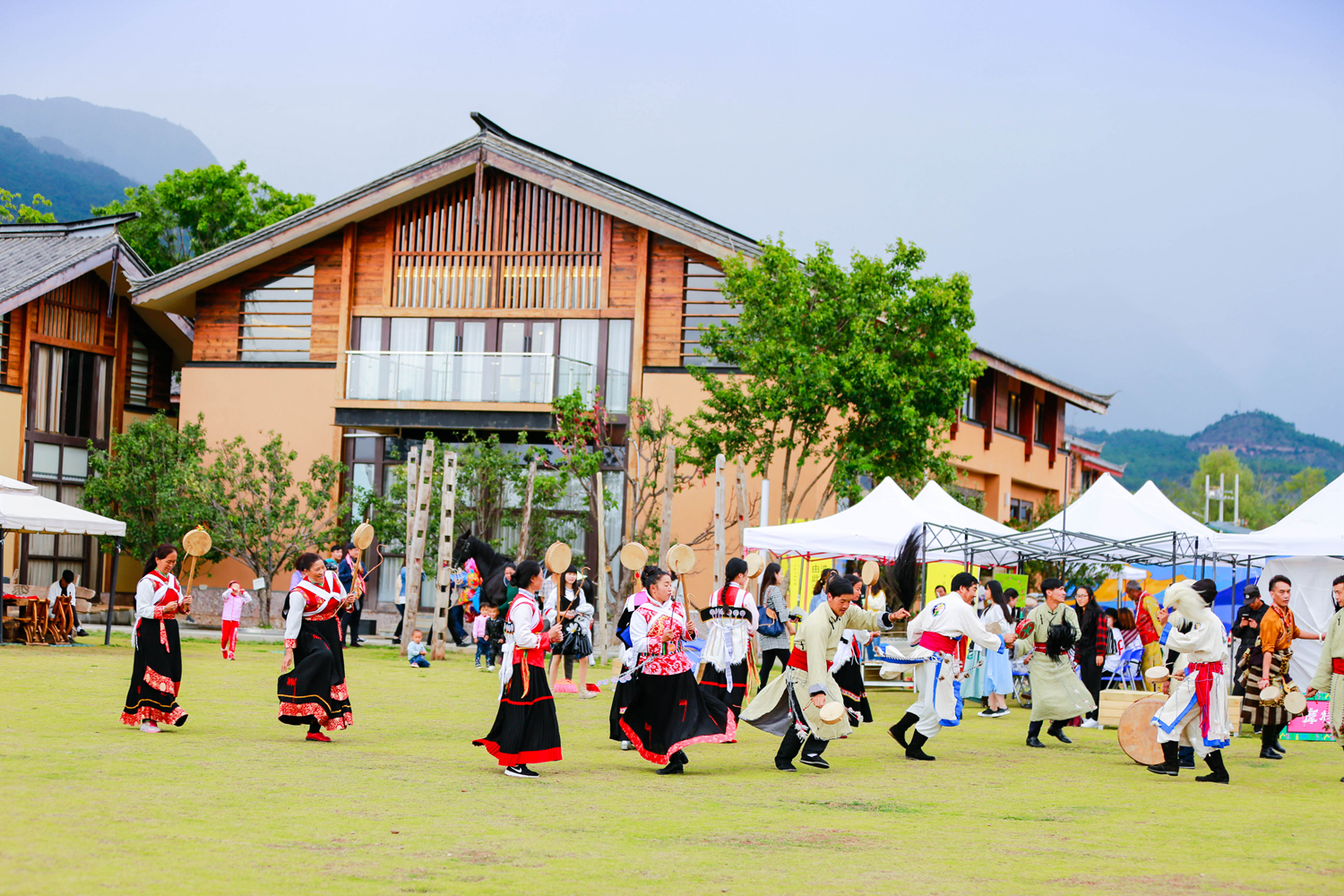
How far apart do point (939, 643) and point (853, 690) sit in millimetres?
1786

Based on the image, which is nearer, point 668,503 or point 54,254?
point 668,503

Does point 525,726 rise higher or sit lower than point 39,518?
lower

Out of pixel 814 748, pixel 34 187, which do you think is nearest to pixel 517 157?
pixel 814 748

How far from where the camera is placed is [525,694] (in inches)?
360

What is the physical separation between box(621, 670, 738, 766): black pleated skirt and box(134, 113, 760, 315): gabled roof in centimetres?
1671

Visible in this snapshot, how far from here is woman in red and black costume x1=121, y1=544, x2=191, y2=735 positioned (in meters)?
10.8

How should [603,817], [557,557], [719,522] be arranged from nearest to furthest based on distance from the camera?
1. [603,817]
2. [557,557]
3. [719,522]

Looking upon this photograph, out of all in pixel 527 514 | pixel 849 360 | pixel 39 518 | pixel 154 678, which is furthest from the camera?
pixel 527 514

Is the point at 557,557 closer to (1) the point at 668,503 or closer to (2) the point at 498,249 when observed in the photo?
(1) the point at 668,503

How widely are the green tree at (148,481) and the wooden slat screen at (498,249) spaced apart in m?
5.21

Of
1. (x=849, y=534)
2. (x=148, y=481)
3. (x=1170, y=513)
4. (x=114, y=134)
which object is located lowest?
(x=849, y=534)

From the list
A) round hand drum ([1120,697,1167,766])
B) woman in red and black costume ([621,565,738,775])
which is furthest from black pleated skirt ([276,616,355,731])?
round hand drum ([1120,697,1167,766])

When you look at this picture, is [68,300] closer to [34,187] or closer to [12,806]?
[12,806]

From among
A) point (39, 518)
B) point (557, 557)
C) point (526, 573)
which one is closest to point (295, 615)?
point (557, 557)
